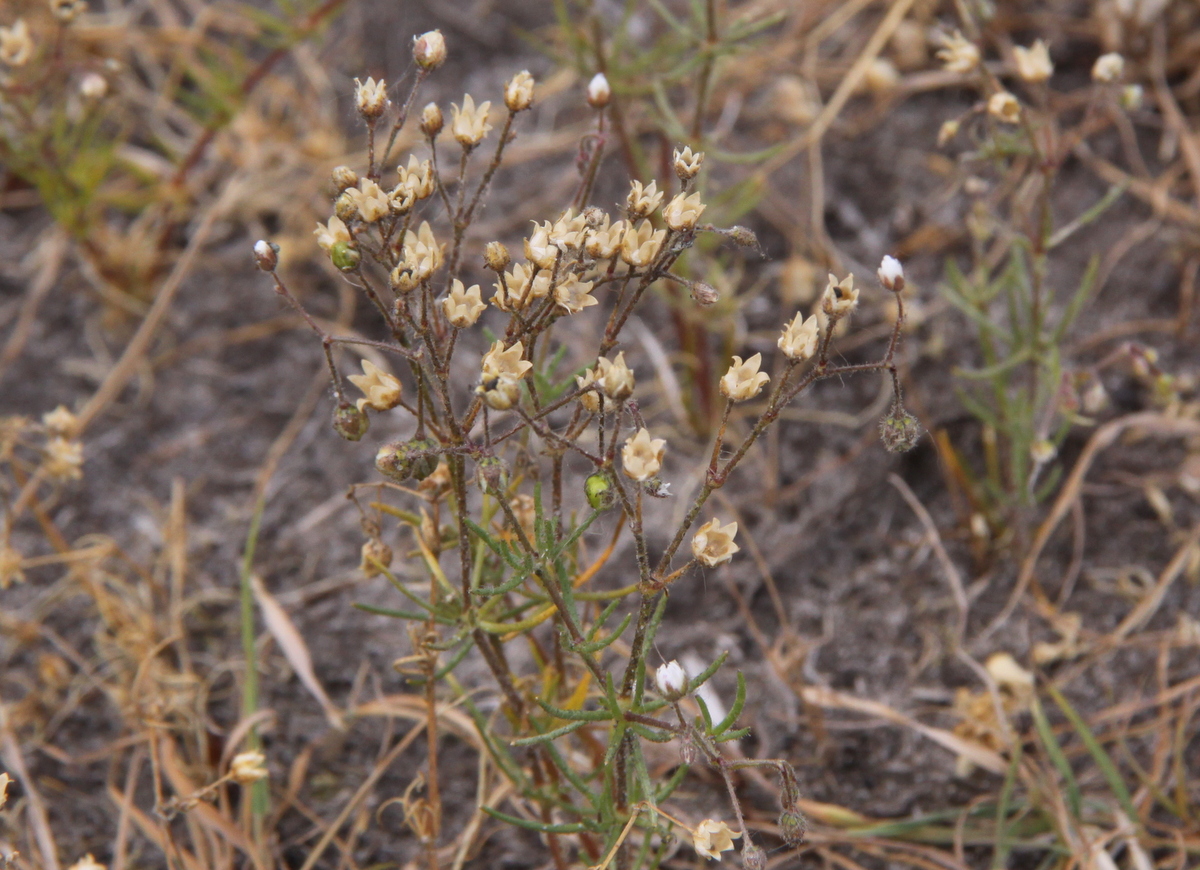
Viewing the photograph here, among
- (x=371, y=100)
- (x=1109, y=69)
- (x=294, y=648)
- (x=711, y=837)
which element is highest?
(x=371, y=100)

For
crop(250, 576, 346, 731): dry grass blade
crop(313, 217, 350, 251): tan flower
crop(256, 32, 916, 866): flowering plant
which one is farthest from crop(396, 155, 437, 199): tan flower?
crop(250, 576, 346, 731): dry grass blade

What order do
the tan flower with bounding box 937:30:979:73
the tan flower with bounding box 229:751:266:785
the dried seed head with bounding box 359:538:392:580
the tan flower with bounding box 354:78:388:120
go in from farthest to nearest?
the tan flower with bounding box 937:30:979:73 → the tan flower with bounding box 229:751:266:785 → the dried seed head with bounding box 359:538:392:580 → the tan flower with bounding box 354:78:388:120

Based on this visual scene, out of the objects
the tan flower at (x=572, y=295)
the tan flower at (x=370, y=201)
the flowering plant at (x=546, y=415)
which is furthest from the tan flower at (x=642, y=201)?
the tan flower at (x=370, y=201)

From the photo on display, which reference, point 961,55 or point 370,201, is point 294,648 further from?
point 961,55

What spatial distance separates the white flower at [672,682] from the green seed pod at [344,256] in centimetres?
73

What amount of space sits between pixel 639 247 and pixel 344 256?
42 centimetres

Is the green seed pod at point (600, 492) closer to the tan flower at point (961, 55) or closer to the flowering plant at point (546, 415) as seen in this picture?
the flowering plant at point (546, 415)

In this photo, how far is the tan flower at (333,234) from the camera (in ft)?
4.95

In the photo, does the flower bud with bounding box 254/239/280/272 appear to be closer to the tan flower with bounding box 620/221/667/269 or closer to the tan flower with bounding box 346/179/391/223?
the tan flower with bounding box 346/179/391/223

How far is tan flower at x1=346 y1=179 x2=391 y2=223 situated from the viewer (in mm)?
1472

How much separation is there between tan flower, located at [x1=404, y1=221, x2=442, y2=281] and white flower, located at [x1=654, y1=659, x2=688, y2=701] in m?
0.64

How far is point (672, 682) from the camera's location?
1.44 metres

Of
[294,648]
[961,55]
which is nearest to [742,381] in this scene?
[961,55]

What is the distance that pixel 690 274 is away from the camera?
2.76m
